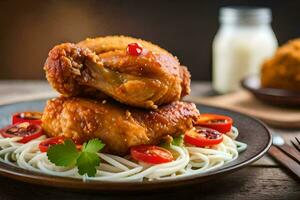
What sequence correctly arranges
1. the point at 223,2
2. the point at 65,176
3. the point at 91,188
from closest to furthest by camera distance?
the point at 91,188 → the point at 65,176 → the point at 223,2

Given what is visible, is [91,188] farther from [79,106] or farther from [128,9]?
[128,9]

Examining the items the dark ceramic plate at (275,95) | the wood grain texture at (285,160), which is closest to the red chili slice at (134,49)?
the wood grain texture at (285,160)

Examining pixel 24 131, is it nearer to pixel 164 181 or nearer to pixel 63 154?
pixel 63 154

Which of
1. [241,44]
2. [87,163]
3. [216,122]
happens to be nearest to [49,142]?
[87,163]

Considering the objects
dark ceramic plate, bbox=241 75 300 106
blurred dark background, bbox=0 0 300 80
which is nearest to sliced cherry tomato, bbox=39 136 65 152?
dark ceramic plate, bbox=241 75 300 106

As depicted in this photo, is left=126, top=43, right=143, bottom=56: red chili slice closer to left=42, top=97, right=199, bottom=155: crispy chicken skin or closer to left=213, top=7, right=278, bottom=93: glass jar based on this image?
left=42, top=97, right=199, bottom=155: crispy chicken skin

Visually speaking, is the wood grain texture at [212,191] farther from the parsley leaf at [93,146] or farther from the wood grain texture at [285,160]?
the parsley leaf at [93,146]

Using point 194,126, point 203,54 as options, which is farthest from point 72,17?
point 194,126
